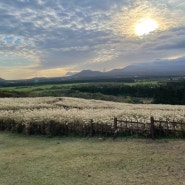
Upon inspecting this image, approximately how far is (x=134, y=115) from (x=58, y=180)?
10.5 metres

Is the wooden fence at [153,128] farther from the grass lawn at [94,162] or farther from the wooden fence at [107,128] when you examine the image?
the grass lawn at [94,162]

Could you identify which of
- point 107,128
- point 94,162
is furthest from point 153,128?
point 94,162

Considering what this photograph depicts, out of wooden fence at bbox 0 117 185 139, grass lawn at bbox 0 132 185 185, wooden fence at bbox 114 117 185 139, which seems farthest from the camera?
wooden fence at bbox 0 117 185 139

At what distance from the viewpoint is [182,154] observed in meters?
12.5

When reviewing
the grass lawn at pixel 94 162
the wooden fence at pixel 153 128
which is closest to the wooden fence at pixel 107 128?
the wooden fence at pixel 153 128

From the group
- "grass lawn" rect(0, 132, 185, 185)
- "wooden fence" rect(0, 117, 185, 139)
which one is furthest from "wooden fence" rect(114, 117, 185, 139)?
"grass lawn" rect(0, 132, 185, 185)

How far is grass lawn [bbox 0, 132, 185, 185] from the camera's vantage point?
10172 millimetres

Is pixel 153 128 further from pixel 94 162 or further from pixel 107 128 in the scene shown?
pixel 94 162

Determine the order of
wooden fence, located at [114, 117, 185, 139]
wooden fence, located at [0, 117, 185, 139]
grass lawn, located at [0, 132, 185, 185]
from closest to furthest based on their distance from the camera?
grass lawn, located at [0, 132, 185, 185] < wooden fence, located at [114, 117, 185, 139] < wooden fence, located at [0, 117, 185, 139]

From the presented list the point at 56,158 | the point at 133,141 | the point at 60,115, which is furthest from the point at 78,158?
the point at 60,115

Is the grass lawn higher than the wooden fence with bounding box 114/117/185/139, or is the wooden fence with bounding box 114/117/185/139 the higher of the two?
the wooden fence with bounding box 114/117/185/139

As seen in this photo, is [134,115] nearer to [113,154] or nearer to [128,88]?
[113,154]

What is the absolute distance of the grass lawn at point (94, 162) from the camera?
10.2m

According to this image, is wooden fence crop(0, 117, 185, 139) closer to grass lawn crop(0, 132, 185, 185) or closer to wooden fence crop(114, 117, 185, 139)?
wooden fence crop(114, 117, 185, 139)
